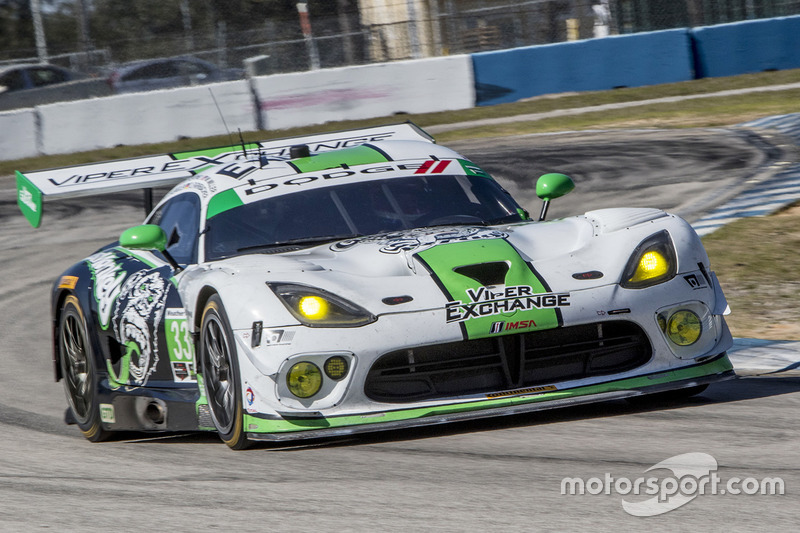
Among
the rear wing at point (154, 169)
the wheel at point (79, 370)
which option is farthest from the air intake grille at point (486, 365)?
the rear wing at point (154, 169)

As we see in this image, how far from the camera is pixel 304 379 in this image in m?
4.48

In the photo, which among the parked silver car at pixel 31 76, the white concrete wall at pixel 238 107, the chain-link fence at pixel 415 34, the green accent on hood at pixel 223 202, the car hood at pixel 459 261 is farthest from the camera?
the chain-link fence at pixel 415 34

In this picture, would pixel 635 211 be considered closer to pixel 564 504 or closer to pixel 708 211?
pixel 564 504

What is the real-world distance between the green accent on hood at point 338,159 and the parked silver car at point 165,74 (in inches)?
625

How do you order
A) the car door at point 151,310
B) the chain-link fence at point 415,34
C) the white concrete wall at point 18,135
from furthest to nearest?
1. the chain-link fence at point 415,34
2. the white concrete wall at point 18,135
3. the car door at point 151,310

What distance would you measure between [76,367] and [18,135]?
1576 cm

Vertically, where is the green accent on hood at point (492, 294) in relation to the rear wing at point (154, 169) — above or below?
below

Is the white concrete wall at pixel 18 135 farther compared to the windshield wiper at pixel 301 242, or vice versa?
the white concrete wall at pixel 18 135

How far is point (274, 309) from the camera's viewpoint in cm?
450

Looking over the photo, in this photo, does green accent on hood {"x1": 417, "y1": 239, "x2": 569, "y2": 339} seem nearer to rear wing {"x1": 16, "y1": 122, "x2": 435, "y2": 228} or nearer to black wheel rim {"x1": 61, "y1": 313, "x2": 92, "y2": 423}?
rear wing {"x1": 16, "y1": 122, "x2": 435, "y2": 228}

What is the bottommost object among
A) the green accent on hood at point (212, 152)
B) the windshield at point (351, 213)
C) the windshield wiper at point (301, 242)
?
the windshield wiper at point (301, 242)

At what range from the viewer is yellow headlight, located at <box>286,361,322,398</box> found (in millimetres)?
4469

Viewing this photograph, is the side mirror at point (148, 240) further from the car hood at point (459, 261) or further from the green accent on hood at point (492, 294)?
the green accent on hood at point (492, 294)

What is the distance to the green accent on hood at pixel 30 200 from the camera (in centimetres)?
630
